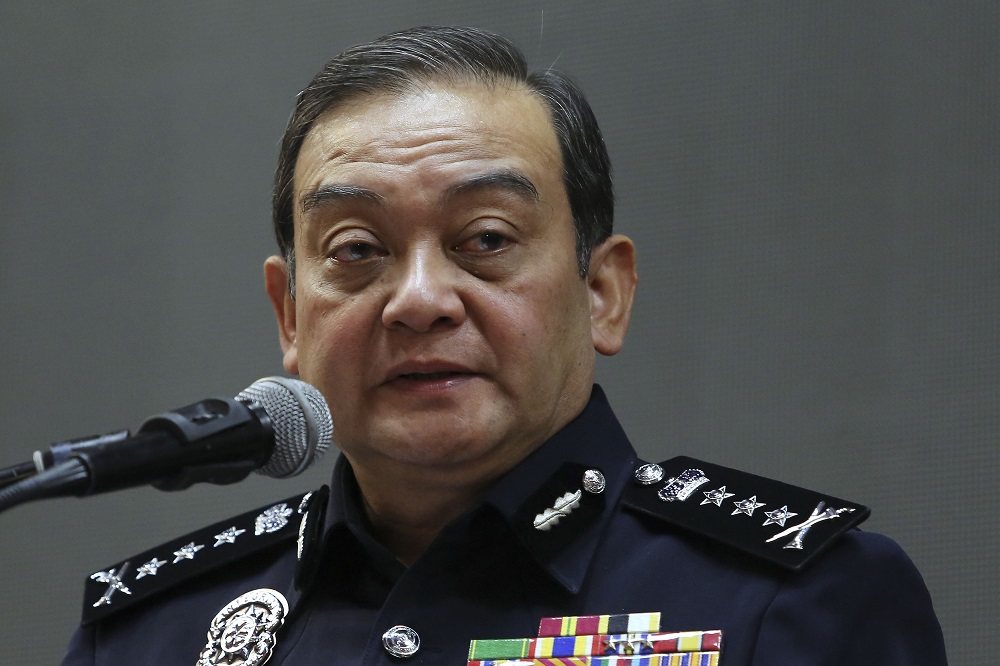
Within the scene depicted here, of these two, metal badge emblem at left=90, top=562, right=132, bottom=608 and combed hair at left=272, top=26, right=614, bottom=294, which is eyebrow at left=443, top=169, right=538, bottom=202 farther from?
metal badge emblem at left=90, top=562, right=132, bottom=608

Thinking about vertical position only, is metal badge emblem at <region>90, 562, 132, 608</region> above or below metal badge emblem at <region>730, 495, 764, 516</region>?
below

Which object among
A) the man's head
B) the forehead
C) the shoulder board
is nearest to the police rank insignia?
the man's head

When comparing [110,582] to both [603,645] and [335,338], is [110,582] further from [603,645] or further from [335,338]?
[603,645]

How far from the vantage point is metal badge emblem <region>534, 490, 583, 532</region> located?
6.90ft

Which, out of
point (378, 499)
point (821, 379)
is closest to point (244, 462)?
point (378, 499)

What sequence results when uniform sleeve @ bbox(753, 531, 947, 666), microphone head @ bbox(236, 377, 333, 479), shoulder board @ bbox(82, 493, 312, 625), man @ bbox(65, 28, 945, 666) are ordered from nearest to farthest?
microphone head @ bbox(236, 377, 333, 479), uniform sleeve @ bbox(753, 531, 947, 666), man @ bbox(65, 28, 945, 666), shoulder board @ bbox(82, 493, 312, 625)

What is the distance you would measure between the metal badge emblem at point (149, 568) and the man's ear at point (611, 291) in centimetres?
81

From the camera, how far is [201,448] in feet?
4.61

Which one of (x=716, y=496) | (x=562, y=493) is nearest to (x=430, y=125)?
(x=562, y=493)

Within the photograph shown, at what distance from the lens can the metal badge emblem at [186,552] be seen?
2.48 m

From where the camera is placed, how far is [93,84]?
3852 mm

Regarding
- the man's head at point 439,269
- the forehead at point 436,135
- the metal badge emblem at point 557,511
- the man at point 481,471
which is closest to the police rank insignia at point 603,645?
the man at point 481,471

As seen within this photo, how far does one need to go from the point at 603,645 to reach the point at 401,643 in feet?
0.88

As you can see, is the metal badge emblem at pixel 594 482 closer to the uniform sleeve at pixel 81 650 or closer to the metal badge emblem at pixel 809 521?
the metal badge emblem at pixel 809 521
